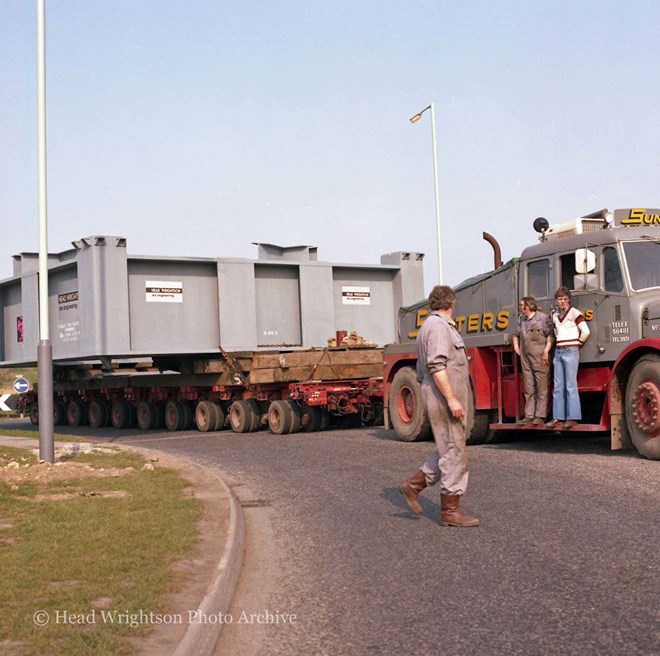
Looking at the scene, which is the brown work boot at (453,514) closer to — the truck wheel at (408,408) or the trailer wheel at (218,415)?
the truck wheel at (408,408)

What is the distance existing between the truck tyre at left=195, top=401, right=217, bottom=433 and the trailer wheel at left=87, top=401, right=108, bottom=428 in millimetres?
5297

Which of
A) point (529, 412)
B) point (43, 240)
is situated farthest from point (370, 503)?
point (43, 240)

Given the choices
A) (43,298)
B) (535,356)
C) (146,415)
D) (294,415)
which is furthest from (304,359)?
(535,356)

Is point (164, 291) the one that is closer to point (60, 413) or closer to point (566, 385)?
point (566, 385)

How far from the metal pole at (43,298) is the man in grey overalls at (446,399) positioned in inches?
284

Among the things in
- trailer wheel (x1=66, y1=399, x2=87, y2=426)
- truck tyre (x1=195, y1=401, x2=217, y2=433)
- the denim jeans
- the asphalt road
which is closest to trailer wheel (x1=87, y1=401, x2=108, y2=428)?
trailer wheel (x1=66, y1=399, x2=87, y2=426)

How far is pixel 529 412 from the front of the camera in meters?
12.9

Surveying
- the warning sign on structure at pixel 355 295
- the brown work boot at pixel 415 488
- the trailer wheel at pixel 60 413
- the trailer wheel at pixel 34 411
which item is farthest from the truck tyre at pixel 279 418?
the trailer wheel at pixel 34 411

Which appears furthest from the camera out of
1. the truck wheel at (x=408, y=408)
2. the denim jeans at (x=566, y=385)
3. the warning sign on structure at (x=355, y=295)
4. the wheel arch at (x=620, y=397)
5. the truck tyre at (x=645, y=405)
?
the warning sign on structure at (x=355, y=295)

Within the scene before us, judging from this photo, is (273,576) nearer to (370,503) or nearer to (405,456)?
(370,503)

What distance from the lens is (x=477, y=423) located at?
1456 cm

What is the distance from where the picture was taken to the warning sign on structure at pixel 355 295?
23.3 meters

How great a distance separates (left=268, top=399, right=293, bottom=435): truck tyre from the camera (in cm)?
1980

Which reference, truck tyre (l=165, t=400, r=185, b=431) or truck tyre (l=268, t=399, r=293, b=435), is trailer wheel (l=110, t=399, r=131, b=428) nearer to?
truck tyre (l=165, t=400, r=185, b=431)
